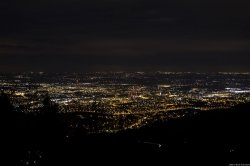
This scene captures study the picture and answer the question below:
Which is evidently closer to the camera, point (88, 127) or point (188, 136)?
point (188, 136)

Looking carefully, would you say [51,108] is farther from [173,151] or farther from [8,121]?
[173,151]

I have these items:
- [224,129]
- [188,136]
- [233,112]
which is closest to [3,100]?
[188,136]

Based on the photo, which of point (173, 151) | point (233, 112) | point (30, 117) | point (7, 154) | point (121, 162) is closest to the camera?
point (7, 154)

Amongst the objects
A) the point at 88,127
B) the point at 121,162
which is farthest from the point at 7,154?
the point at 88,127

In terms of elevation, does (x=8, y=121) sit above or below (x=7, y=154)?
above

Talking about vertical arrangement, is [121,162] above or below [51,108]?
below

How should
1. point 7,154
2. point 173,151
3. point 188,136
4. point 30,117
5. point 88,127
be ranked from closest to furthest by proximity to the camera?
1. point 7,154
2. point 173,151
3. point 30,117
4. point 188,136
5. point 88,127

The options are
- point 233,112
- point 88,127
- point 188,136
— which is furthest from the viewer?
point 88,127

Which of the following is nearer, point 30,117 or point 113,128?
point 30,117

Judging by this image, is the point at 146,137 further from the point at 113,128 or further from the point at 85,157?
the point at 113,128
